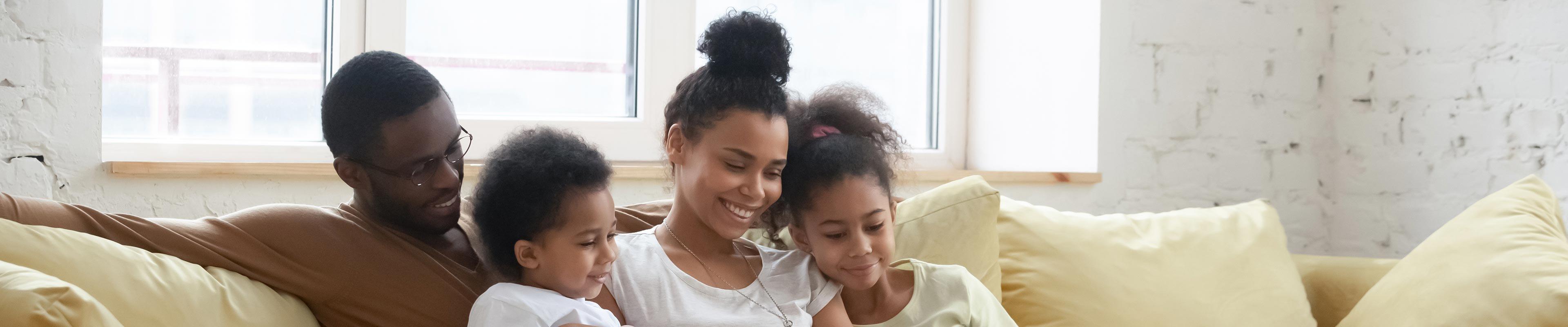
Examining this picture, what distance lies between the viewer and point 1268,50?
266 centimetres

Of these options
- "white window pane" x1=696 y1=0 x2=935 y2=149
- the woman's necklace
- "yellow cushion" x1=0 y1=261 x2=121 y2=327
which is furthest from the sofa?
"white window pane" x1=696 y1=0 x2=935 y2=149

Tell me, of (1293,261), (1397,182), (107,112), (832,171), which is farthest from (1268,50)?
(107,112)

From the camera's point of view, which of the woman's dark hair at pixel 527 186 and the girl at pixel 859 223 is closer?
the woman's dark hair at pixel 527 186

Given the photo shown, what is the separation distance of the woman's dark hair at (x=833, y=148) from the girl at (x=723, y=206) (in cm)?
4

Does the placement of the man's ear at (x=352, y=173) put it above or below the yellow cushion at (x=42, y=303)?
above

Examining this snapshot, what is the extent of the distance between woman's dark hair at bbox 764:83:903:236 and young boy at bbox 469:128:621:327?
0.28 metres

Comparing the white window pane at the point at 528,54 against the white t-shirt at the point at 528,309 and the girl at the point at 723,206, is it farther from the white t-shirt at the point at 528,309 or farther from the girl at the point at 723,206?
the white t-shirt at the point at 528,309

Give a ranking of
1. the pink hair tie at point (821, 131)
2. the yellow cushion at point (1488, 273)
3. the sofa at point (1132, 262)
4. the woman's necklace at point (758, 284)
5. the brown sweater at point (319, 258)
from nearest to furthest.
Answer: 1. the brown sweater at point (319, 258)
2. the woman's necklace at point (758, 284)
3. the pink hair tie at point (821, 131)
4. the yellow cushion at point (1488, 273)
5. the sofa at point (1132, 262)

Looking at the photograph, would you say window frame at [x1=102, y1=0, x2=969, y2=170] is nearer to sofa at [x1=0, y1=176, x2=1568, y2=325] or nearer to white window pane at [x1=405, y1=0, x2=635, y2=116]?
white window pane at [x1=405, y1=0, x2=635, y2=116]

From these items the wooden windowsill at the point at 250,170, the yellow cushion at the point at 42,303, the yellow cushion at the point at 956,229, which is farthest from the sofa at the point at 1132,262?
the yellow cushion at the point at 42,303

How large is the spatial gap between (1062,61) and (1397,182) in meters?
0.89

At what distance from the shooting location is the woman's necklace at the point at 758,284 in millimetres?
1310

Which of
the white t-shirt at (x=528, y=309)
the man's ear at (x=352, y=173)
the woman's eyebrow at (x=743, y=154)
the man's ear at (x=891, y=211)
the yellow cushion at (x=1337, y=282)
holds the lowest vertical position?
the yellow cushion at (x=1337, y=282)

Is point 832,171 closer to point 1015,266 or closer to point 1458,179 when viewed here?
point 1015,266
